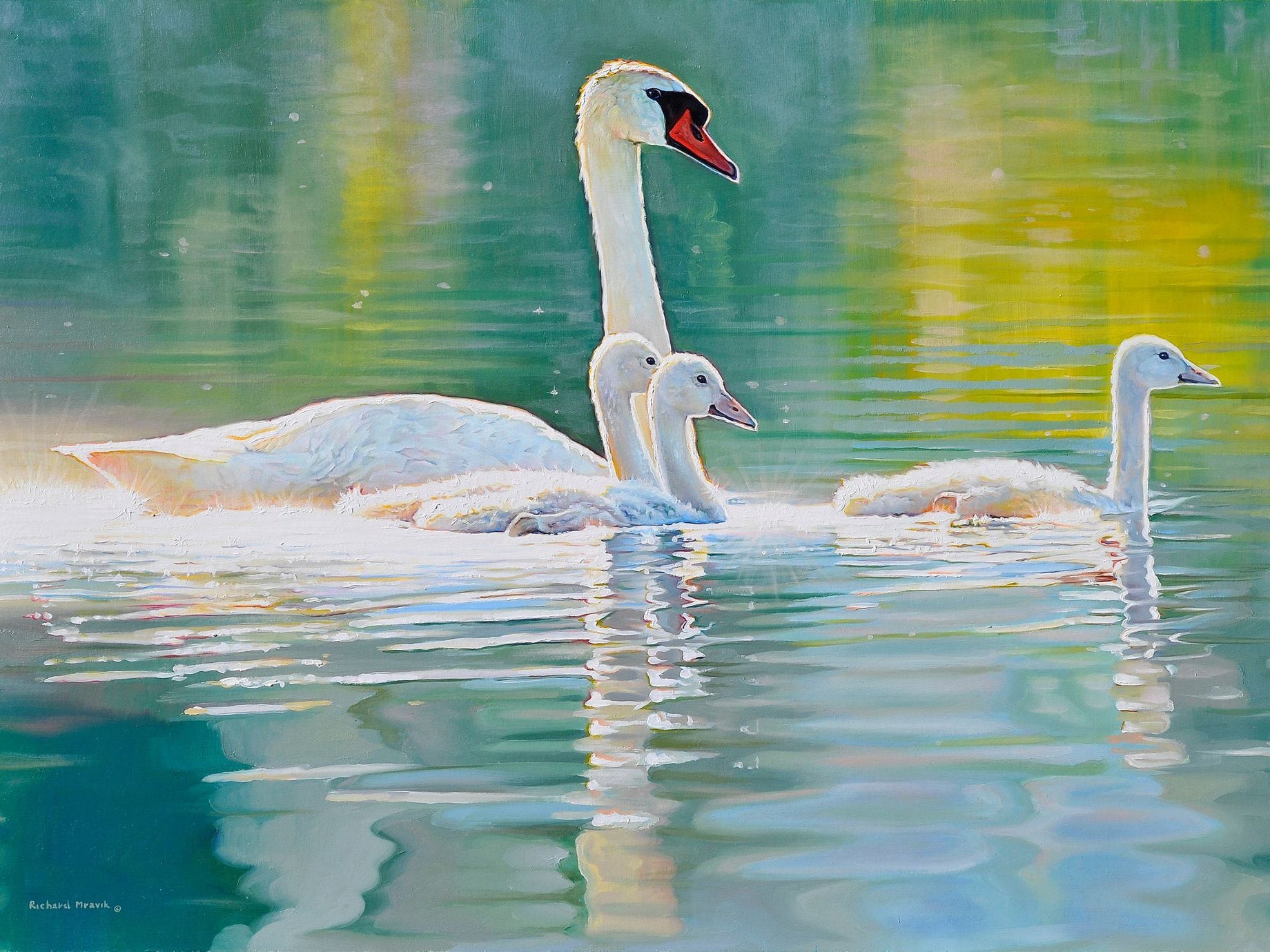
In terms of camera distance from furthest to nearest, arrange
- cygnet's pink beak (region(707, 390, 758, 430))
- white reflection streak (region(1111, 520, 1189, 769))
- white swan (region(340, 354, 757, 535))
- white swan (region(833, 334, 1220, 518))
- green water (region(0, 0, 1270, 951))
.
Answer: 1. cygnet's pink beak (region(707, 390, 758, 430))
2. white swan (region(833, 334, 1220, 518))
3. white swan (region(340, 354, 757, 535))
4. white reflection streak (region(1111, 520, 1189, 769))
5. green water (region(0, 0, 1270, 951))

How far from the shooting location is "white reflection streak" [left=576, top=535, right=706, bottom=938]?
2.93 metres

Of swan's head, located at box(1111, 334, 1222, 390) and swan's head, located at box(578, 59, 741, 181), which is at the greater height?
swan's head, located at box(578, 59, 741, 181)

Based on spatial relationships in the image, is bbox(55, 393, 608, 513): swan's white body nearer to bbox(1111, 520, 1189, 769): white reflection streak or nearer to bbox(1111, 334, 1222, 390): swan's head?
bbox(1111, 334, 1222, 390): swan's head

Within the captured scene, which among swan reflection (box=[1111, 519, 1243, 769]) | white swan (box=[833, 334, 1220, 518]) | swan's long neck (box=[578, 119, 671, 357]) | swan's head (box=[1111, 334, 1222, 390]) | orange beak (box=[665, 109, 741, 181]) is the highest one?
orange beak (box=[665, 109, 741, 181])

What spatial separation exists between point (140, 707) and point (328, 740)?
0.49 m

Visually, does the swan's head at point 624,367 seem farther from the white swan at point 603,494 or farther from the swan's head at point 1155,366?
the swan's head at point 1155,366

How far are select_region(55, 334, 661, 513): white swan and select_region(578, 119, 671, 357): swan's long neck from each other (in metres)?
0.57

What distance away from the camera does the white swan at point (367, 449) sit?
683 centimetres

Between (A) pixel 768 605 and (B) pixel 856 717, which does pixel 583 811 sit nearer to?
(B) pixel 856 717

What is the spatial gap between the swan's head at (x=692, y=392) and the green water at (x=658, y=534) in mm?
448

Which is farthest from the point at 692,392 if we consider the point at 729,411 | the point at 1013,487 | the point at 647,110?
the point at 647,110

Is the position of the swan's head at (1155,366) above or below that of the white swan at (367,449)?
above
